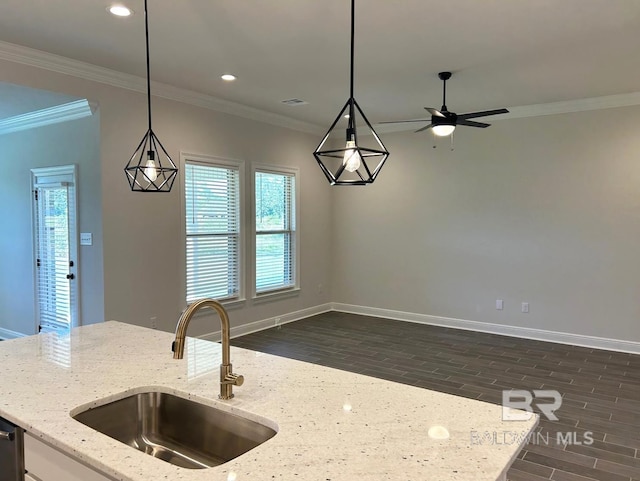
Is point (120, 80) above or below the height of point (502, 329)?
above

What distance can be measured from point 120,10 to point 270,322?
14.3ft

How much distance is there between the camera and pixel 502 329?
611 cm

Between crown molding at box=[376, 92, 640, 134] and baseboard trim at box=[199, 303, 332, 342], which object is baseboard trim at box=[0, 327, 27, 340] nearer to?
baseboard trim at box=[199, 303, 332, 342]

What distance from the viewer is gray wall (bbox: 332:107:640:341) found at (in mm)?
5352

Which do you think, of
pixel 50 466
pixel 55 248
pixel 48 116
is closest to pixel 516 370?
pixel 50 466

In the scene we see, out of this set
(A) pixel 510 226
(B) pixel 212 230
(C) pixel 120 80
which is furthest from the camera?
A: (A) pixel 510 226

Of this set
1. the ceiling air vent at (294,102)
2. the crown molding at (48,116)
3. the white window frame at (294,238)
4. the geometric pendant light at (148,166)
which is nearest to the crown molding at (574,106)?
the ceiling air vent at (294,102)

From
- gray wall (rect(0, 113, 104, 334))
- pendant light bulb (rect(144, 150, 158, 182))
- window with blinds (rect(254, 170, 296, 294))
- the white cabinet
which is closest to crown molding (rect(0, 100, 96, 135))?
gray wall (rect(0, 113, 104, 334))

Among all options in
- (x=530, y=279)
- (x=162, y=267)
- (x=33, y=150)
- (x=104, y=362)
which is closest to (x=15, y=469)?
(x=104, y=362)

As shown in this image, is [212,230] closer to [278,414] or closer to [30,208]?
[30,208]

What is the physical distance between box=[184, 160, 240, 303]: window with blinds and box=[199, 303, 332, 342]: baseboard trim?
0.45 metres

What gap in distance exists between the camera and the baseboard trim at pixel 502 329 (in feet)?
17.7

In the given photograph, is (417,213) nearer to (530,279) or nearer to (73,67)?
(530,279)

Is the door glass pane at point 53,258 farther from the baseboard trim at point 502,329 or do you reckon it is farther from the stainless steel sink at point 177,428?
the baseboard trim at point 502,329
